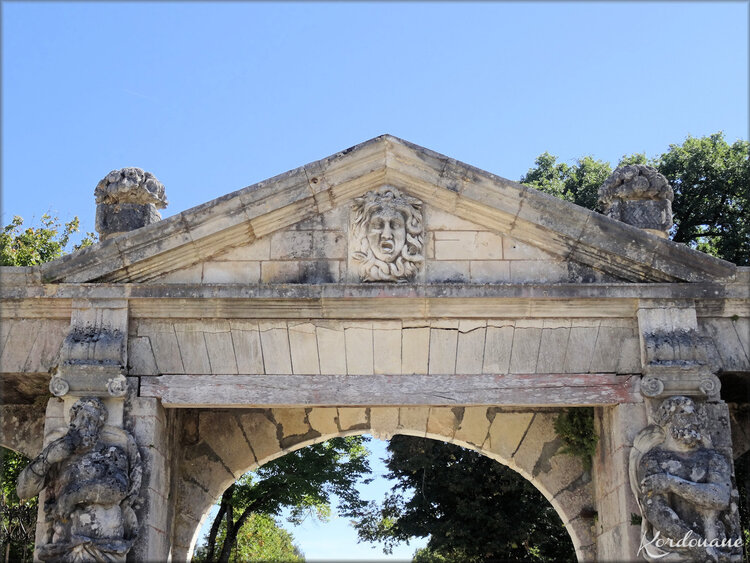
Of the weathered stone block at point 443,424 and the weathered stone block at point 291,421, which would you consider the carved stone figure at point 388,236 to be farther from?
the weathered stone block at point 291,421

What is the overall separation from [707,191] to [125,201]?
11.2 metres

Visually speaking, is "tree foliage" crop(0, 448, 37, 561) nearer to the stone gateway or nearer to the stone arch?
the stone arch

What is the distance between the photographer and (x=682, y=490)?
7914 millimetres

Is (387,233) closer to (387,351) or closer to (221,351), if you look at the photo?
(387,351)

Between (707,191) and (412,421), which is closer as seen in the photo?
(412,421)

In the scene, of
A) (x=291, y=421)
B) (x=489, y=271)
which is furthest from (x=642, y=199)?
(x=291, y=421)

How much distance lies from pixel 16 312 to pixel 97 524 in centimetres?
218

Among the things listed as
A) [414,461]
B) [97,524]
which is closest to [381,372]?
[97,524]

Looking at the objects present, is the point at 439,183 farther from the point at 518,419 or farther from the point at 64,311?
the point at 64,311

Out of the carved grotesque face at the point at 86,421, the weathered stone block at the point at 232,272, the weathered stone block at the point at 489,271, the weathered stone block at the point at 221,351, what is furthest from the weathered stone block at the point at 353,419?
the carved grotesque face at the point at 86,421

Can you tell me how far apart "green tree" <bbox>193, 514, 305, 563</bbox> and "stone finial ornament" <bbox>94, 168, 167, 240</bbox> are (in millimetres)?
11277

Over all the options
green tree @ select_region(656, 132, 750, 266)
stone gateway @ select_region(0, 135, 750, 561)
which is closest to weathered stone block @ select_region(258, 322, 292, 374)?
stone gateway @ select_region(0, 135, 750, 561)

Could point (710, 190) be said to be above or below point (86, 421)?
above

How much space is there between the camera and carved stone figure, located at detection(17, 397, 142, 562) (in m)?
7.89
